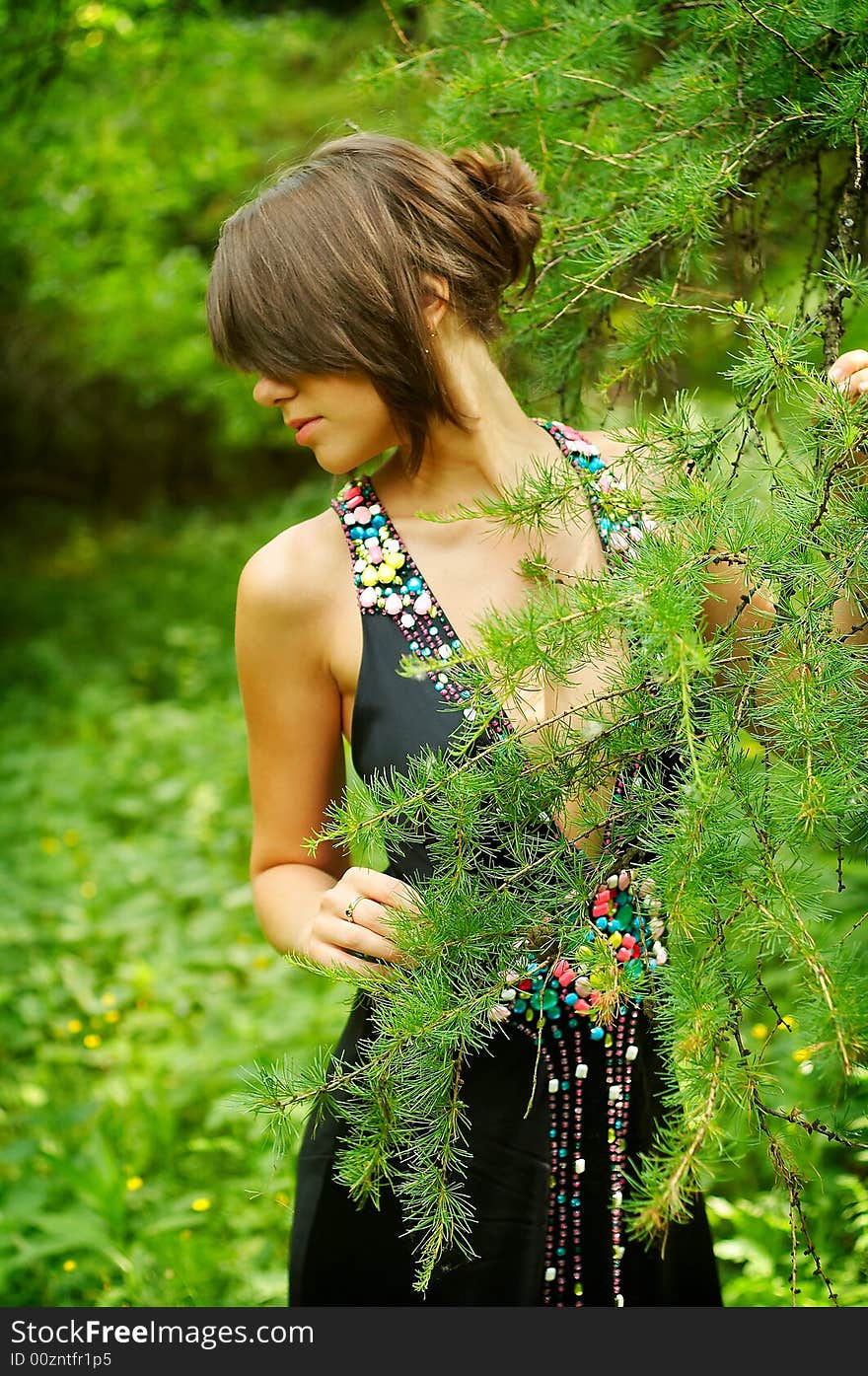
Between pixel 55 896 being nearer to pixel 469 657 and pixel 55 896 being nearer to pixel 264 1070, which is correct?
pixel 264 1070

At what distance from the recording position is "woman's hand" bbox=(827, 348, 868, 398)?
1.12 meters

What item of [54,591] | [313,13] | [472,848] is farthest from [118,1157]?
[54,591]

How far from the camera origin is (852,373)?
1.14 meters

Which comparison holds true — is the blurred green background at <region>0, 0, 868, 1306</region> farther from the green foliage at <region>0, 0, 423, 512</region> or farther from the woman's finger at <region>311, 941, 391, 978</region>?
the woman's finger at <region>311, 941, 391, 978</region>

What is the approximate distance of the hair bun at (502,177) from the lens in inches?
56.4

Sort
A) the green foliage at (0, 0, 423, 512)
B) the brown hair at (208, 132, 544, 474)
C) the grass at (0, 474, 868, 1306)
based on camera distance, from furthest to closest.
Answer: the green foliage at (0, 0, 423, 512)
the grass at (0, 474, 868, 1306)
the brown hair at (208, 132, 544, 474)

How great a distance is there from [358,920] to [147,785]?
4.72m

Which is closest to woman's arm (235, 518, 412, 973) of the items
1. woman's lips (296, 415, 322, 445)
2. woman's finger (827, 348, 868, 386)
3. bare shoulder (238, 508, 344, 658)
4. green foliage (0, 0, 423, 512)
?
bare shoulder (238, 508, 344, 658)

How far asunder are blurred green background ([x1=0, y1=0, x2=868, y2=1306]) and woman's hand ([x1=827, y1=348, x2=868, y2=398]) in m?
0.59

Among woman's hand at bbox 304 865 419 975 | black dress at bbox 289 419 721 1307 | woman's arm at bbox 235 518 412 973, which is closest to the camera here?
woman's hand at bbox 304 865 419 975

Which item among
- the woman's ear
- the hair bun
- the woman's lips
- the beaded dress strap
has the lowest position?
the beaded dress strap

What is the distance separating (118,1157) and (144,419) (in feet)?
43.8

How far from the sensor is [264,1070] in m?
1.15

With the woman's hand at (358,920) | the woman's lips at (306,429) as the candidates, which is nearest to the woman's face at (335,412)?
the woman's lips at (306,429)
